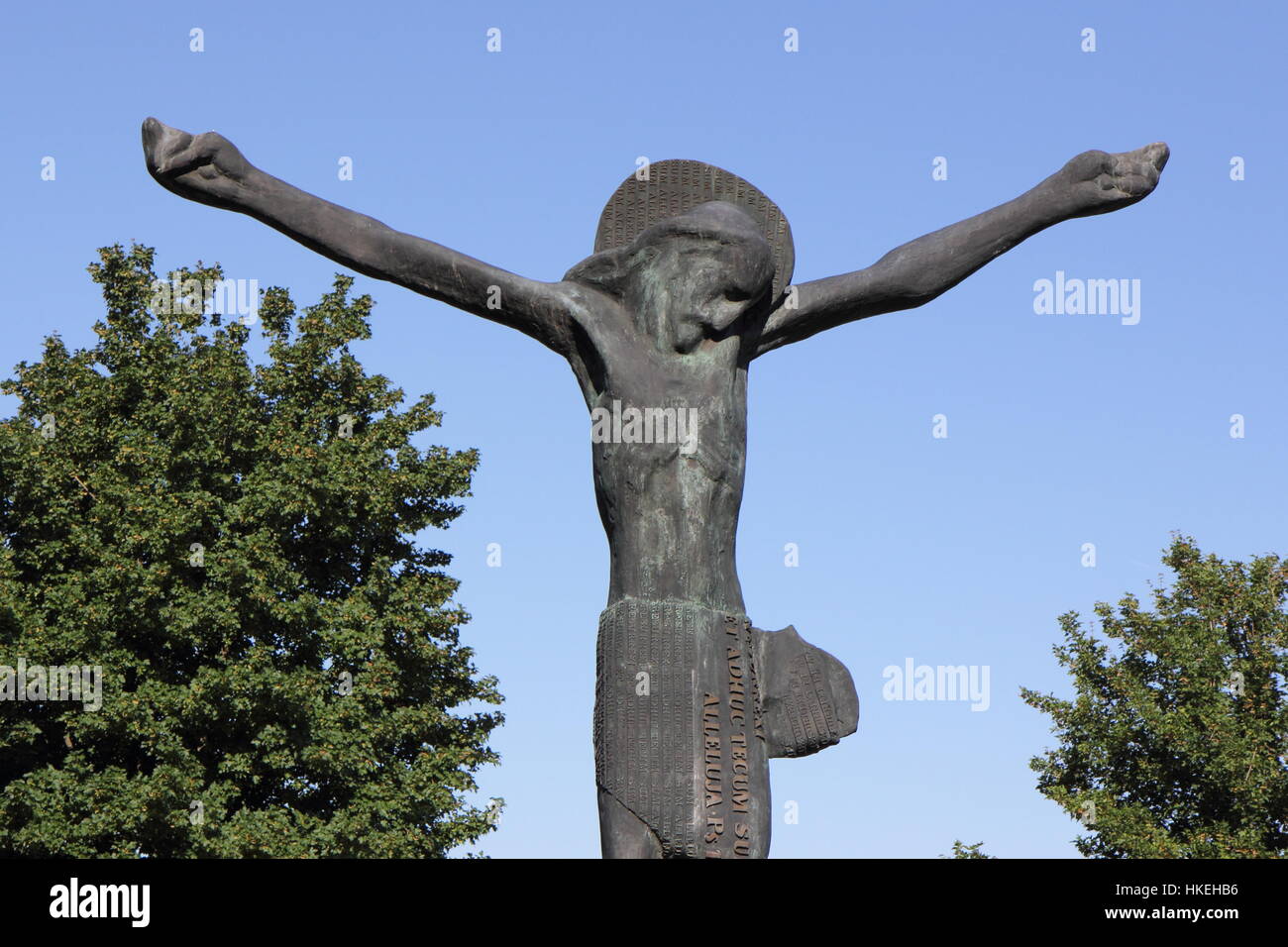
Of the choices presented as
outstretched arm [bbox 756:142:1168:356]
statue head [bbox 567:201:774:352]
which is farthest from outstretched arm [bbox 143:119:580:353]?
outstretched arm [bbox 756:142:1168:356]

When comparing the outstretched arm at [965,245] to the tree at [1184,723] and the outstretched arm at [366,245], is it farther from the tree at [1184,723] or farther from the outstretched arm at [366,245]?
the tree at [1184,723]

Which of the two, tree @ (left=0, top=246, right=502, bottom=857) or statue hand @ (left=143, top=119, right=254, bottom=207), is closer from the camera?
statue hand @ (left=143, top=119, right=254, bottom=207)

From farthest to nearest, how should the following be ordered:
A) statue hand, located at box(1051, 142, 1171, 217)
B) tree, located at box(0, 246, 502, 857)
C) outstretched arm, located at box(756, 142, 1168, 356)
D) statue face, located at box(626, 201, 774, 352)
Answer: tree, located at box(0, 246, 502, 857) → statue hand, located at box(1051, 142, 1171, 217) → outstretched arm, located at box(756, 142, 1168, 356) → statue face, located at box(626, 201, 774, 352)

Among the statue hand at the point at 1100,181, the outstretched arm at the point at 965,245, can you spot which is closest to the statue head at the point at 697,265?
the outstretched arm at the point at 965,245

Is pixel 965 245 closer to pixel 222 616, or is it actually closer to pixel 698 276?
pixel 698 276

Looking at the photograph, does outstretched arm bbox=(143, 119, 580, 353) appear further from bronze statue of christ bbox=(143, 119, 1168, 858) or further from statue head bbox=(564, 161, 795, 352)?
statue head bbox=(564, 161, 795, 352)

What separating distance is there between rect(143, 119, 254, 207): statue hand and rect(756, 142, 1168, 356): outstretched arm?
2.49m

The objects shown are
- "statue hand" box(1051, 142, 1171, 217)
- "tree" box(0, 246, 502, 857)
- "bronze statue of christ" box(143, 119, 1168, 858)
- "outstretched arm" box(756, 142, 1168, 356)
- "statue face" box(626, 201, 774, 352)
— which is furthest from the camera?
"tree" box(0, 246, 502, 857)

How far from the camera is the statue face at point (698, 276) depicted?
25.5 feet

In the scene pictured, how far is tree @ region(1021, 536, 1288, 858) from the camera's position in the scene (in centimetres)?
3312

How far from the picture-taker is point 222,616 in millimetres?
27516

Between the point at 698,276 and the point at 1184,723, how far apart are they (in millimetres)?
28944

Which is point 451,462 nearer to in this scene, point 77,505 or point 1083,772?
point 77,505

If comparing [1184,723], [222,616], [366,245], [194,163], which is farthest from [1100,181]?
[1184,723]
